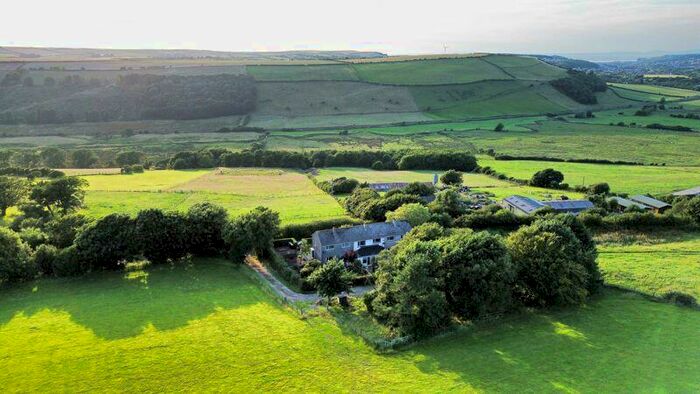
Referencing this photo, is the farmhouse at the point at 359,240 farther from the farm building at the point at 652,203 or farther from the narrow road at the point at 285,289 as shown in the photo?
the farm building at the point at 652,203

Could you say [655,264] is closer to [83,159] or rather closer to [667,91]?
[83,159]

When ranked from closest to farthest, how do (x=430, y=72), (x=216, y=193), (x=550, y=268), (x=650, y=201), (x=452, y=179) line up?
(x=550, y=268), (x=650, y=201), (x=216, y=193), (x=452, y=179), (x=430, y=72)

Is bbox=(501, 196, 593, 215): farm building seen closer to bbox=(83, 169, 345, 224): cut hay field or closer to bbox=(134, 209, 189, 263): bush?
bbox=(83, 169, 345, 224): cut hay field

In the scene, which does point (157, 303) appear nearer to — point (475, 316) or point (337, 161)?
point (475, 316)

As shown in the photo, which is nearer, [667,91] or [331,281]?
[331,281]

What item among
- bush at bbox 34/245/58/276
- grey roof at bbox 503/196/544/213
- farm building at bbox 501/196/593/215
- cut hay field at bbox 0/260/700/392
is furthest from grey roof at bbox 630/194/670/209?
bush at bbox 34/245/58/276

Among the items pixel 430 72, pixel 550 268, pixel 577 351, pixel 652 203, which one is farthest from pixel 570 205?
pixel 430 72

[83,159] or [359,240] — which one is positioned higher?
[83,159]
